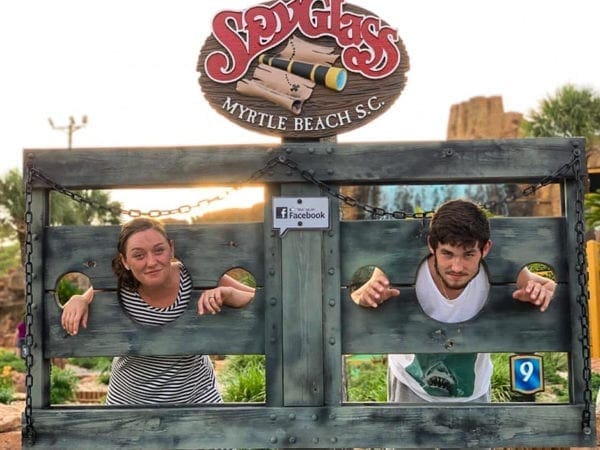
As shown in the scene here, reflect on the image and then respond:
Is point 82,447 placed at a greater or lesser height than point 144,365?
lesser

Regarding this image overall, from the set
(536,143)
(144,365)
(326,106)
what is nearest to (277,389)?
(144,365)

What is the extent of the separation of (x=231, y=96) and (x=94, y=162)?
2.41 feet

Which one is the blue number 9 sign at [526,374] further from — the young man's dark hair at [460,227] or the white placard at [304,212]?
the white placard at [304,212]

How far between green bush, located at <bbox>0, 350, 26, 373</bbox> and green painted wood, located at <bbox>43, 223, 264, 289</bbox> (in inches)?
448

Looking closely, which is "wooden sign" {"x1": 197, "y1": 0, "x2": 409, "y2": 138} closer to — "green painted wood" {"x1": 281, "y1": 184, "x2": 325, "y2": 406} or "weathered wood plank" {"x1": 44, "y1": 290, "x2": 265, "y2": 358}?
"green painted wood" {"x1": 281, "y1": 184, "x2": 325, "y2": 406}

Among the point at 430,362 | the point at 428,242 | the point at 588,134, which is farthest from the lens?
the point at 588,134

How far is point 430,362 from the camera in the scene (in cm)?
412

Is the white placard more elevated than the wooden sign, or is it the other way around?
the wooden sign

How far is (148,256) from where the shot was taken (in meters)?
3.88

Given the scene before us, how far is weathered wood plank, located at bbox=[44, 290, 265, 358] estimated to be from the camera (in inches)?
155

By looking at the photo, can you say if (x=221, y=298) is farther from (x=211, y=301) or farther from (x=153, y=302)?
(x=153, y=302)

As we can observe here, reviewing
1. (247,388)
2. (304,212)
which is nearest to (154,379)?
(304,212)

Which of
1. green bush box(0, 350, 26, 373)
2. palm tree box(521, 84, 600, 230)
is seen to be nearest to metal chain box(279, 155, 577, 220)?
green bush box(0, 350, 26, 373)

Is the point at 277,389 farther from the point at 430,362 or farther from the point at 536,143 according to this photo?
the point at 536,143
